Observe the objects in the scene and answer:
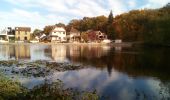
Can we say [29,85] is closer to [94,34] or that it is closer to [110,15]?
[94,34]

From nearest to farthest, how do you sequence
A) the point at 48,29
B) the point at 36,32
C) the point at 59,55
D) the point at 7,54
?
the point at 59,55
the point at 7,54
the point at 48,29
the point at 36,32

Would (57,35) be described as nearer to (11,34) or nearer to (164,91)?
(11,34)

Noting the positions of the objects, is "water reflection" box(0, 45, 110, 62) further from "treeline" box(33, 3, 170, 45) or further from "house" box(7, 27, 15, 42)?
"house" box(7, 27, 15, 42)

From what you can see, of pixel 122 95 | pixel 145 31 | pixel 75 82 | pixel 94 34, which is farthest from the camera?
pixel 94 34

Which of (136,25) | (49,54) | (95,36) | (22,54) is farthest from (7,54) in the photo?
(95,36)

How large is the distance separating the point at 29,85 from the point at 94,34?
91645 mm

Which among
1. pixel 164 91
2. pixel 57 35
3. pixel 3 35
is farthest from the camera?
pixel 3 35

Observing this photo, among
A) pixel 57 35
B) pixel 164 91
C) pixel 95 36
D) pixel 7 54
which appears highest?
pixel 57 35

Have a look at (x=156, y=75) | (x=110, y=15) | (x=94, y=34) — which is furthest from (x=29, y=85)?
(x=110, y=15)

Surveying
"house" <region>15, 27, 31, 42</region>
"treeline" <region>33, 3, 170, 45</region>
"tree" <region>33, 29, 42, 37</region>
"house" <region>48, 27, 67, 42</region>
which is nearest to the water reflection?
"treeline" <region>33, 3, 170, 45</region>

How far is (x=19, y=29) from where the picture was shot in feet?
414

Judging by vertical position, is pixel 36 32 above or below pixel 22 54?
above

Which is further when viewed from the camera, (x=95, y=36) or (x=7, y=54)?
(x=95, y=36)

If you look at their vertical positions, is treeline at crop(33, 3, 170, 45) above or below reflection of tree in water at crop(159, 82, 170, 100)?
above
